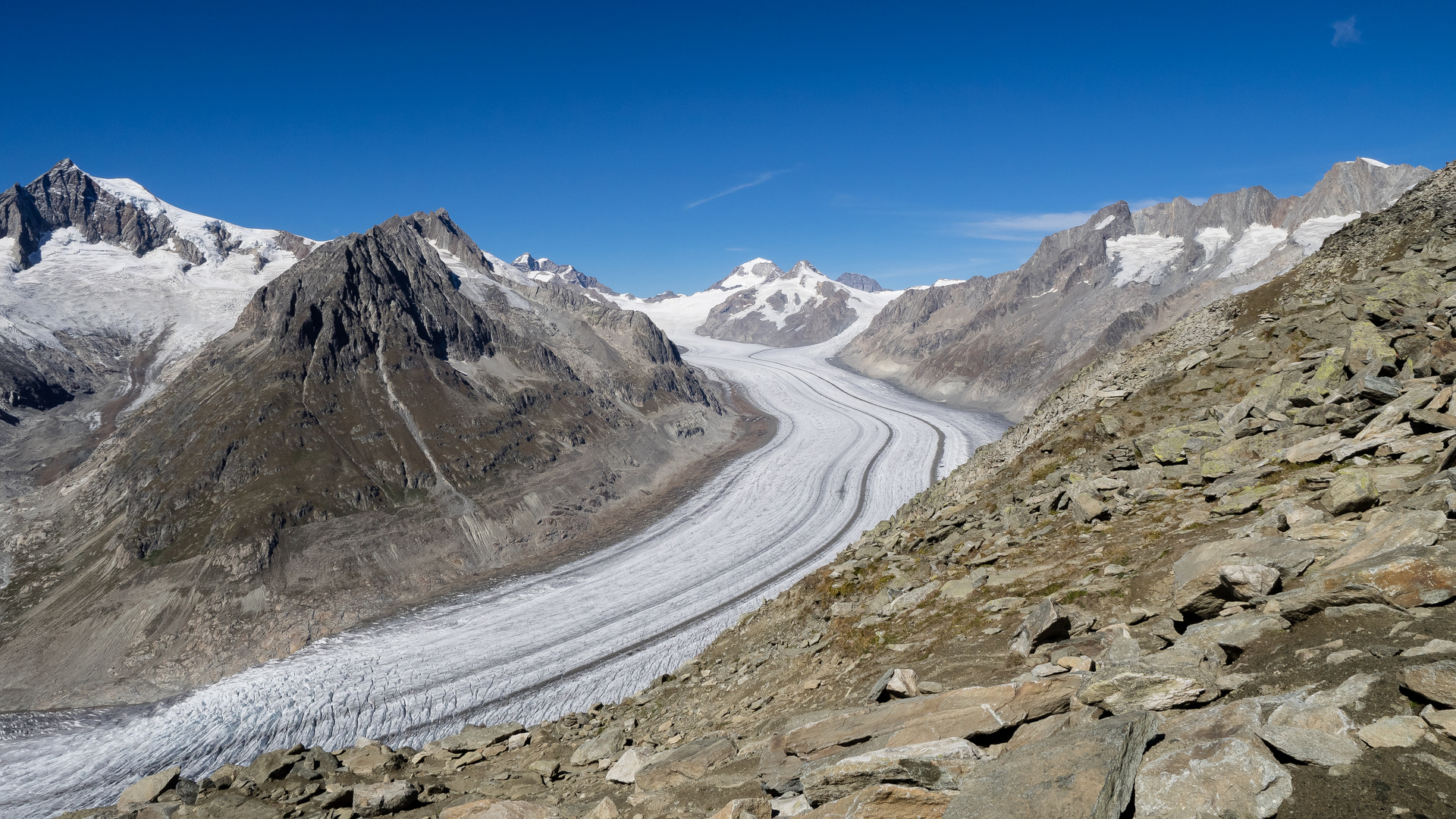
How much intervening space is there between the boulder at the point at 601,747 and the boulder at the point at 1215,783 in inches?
463

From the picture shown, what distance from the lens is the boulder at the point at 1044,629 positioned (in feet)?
36.5

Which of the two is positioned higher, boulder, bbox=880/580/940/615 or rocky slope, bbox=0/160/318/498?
Result: rocky slope, bbox=0/160/318/498

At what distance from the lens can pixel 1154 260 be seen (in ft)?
534

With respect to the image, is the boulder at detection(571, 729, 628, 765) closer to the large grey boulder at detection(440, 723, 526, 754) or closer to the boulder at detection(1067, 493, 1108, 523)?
the large grey boulder at detection(440, 723, 526, 754)

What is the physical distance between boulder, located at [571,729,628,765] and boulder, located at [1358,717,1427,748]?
13.2m

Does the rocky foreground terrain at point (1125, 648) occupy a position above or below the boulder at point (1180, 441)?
below

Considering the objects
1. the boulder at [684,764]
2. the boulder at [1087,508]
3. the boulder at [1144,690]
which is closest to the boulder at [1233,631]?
the boulder at [1144,690]

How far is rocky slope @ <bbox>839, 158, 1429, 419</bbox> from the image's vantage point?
Result: 12775 centimetres

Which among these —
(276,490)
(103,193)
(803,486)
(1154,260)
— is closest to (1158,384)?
(803,486)

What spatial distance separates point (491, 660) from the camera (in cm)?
4566

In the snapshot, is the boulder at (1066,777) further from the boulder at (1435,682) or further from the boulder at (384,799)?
the boulder at (384,799)

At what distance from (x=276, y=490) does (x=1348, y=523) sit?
72.5m

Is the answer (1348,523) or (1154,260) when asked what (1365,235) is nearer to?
(1348,523)

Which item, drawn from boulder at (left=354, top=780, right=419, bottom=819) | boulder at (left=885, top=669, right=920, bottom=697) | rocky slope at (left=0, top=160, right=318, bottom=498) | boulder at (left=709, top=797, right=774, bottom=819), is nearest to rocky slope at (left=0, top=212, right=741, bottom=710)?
rocky slope at (left=0, top=160, right=318, bottom=498)
